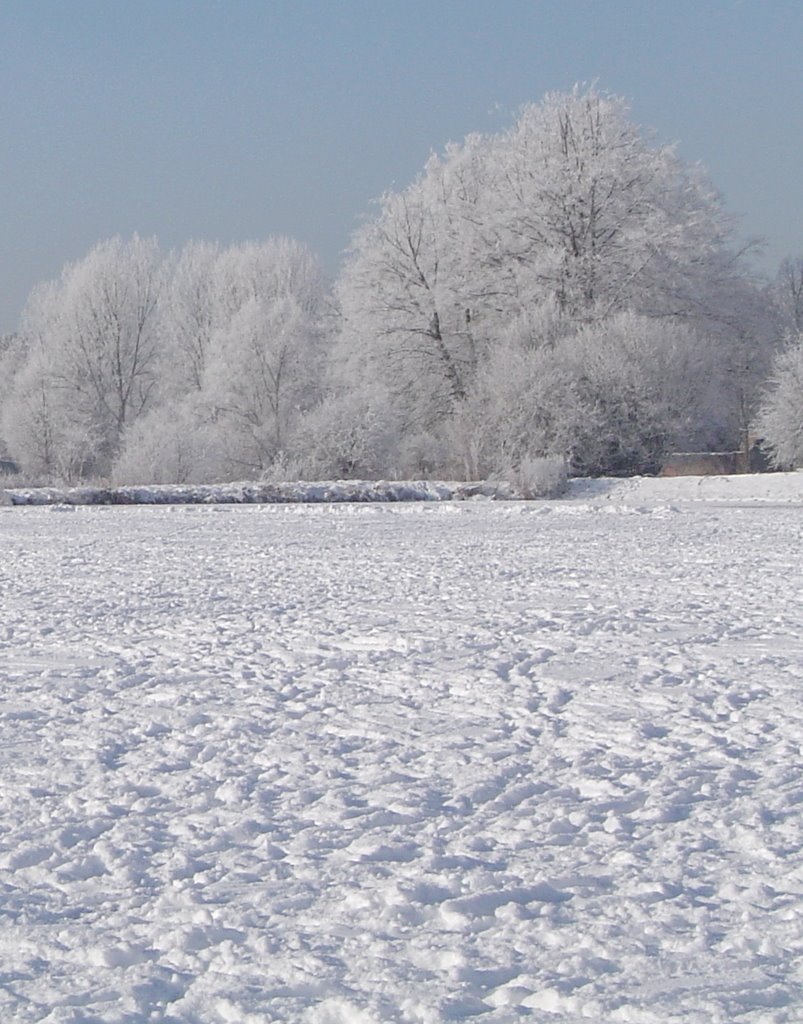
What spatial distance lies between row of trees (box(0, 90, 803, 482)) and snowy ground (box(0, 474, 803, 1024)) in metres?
21.0

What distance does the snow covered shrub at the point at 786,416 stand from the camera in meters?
31.6

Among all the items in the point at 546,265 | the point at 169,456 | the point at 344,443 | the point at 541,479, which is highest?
the point at 546,265

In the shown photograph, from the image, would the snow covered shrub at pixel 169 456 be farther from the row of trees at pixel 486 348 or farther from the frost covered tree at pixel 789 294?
the frost covered tree at pixel 789 294

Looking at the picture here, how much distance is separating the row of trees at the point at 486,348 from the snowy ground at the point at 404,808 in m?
21.0

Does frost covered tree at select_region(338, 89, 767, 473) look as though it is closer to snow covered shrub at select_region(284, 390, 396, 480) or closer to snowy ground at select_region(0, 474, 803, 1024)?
snow covered shrub at select_region(284, 390, 396, 480)

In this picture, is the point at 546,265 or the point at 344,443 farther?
the point at 546,265

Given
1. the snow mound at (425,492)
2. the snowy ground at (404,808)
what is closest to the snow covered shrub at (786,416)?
the snow mound at (425,492)

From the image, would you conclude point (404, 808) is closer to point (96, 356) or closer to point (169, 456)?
point (169, 456)

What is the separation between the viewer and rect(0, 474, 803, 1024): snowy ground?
3.50 m

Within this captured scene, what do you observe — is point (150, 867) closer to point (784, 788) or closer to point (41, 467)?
point (784, 788)

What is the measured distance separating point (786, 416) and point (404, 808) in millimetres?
29198

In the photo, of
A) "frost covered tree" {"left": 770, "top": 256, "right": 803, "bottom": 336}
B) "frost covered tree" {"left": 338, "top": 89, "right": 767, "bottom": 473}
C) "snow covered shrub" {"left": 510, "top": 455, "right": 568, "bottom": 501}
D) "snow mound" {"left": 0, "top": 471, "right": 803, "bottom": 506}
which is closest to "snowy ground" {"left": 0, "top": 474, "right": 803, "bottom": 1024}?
"snow mound" {"left": 0, "top": 471, "right": 803, "bottom": 506}

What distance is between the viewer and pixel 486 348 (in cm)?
3894

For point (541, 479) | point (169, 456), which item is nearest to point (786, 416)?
point (541, 479)
